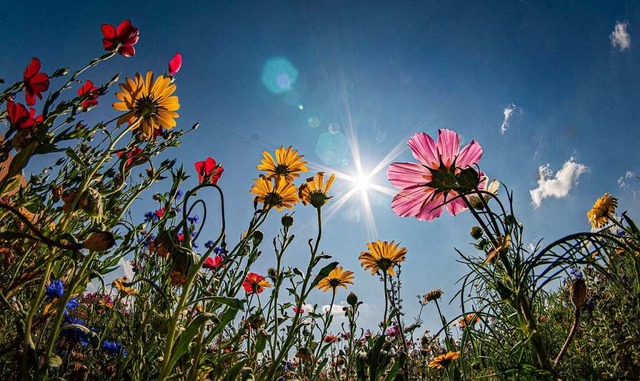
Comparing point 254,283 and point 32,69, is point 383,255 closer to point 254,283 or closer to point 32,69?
point 254,283

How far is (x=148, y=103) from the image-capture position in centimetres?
138

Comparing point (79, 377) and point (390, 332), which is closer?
point (79, 377)

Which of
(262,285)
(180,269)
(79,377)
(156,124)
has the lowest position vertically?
(79,377)

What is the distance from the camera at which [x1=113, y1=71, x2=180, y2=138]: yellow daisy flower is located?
4.38 ft

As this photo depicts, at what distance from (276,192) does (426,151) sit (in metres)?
0.95

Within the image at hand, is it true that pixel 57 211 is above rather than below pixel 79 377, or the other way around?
above

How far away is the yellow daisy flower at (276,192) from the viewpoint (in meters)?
1.74

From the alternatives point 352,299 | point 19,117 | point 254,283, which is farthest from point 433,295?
point 19,117

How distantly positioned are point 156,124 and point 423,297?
2.79 meters

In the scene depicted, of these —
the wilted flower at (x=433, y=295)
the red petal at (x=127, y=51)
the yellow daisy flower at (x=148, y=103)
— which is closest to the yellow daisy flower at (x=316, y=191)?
the yellow daisy flower at (x=148, y=103)

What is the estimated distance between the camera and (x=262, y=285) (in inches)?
86.3

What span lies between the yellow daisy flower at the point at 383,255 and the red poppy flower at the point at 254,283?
2.13 feet

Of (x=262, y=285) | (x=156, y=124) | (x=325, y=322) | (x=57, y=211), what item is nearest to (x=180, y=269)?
(x=57, y=211)

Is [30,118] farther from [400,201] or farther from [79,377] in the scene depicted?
[79,377]
